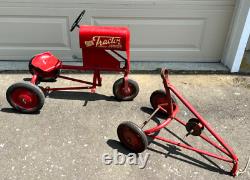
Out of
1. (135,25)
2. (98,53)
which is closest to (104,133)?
(98,53)

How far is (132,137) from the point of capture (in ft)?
10.9

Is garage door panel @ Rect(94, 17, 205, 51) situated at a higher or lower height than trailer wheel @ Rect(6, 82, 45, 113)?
higher

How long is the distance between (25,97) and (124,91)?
1.41m

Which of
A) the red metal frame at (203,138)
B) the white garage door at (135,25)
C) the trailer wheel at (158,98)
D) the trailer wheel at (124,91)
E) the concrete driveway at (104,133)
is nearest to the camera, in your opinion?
the red metal frame at (203,138)

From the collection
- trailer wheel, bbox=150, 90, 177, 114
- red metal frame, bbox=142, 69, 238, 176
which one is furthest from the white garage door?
red metal frame, bbox=142, 69, 238, 176

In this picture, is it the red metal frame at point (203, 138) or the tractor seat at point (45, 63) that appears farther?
the tractor seat at point (45, 63)

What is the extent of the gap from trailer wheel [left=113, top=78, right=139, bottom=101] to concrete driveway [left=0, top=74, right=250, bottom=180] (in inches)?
3.9

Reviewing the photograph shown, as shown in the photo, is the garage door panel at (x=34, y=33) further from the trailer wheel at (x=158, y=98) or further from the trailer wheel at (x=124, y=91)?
the trailer wheel at (x=158, y=98)

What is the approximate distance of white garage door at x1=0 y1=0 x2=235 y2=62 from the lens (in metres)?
4.82

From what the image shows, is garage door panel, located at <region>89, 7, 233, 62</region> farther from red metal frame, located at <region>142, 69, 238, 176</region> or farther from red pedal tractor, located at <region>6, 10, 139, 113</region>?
red metal frame, located at <region>142, 69, 238, 176</region>

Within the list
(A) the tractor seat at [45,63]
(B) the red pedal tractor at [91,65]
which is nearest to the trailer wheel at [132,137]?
(B) the red pedal tractor at [91,65]

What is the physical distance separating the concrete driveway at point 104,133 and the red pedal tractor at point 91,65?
0.64 ft

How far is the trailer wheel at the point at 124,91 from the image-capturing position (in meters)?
4.23

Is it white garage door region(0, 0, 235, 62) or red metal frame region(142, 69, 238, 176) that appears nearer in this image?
red metal frame region(142, 69, 238, 176)
